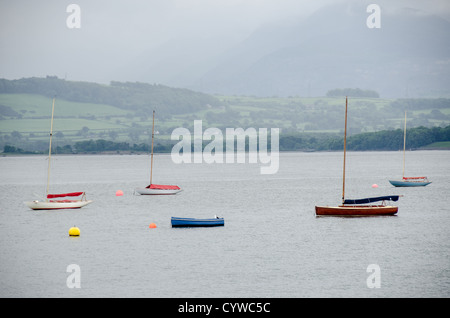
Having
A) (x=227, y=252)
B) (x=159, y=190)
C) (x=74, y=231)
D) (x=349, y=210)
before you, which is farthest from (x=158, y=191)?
(x=227, y=252)

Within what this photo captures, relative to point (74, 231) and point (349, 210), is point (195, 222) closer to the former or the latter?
point (74, 231)

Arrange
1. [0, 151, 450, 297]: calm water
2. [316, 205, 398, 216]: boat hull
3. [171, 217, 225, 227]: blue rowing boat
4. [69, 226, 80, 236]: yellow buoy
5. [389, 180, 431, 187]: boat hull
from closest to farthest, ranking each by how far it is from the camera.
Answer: [0, 151, 450, 297]: calm water < [69, 226, 80, 236]: yellow buoy < [171, 217, 225, 227]: blue rowing boat < [316, 205, 398, 216]: boat hull < [389, 180, 431, 187]: boat hull

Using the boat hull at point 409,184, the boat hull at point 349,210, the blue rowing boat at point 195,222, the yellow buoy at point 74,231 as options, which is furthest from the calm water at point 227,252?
the boat hull at point 409,184

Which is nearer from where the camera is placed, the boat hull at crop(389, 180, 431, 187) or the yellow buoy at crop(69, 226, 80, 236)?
the yellow buoy at crop(69, 226, 80, 236)

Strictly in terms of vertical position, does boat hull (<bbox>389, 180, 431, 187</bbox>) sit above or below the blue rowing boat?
above

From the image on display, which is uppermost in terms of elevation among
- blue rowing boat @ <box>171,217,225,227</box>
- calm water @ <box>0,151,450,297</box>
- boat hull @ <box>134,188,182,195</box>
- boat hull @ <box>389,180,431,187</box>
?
boat hull @ <box>389,180,431,187</box>

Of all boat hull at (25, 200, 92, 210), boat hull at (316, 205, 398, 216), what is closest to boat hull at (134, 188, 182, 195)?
boat hull at (25, 200, 92, 210)

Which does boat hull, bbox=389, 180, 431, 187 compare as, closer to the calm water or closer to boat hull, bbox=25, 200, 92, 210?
the calm water

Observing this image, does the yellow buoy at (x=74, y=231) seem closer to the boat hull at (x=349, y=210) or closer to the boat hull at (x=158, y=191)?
the boat hull at (x=349, y=210)

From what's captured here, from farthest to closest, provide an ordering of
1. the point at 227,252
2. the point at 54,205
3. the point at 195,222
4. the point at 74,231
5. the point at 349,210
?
the point at 54,205 < the point at 349,210 < the point at 195,222 < the point at 74,231 < the point at 227,252

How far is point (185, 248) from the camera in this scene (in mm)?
57562

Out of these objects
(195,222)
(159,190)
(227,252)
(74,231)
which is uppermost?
(159,190)

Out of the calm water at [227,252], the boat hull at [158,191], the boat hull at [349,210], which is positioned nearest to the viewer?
the calm water at [227,252]
